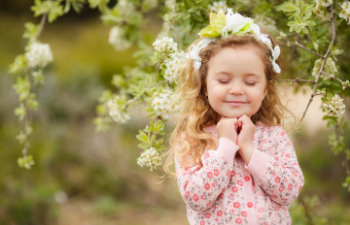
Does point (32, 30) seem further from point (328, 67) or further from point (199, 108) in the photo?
point (328, 67)

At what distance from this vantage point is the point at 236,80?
1.35m

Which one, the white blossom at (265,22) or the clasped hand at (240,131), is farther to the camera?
the white blossom at (265,22)

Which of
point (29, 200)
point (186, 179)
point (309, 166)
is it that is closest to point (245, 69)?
point (186, 179)

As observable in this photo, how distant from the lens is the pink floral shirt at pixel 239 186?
4.24 ft

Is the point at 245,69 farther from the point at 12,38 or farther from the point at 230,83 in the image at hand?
the point at 12,38

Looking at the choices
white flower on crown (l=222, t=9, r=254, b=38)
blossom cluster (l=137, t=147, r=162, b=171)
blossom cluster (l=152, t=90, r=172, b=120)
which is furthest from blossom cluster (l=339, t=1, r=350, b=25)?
blossom cluster (l=137, t=147, r=162, b=171)

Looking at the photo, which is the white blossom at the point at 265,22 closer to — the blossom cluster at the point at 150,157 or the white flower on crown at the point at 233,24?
the white flower on crown at the point at 233,24

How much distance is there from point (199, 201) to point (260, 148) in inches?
14.4

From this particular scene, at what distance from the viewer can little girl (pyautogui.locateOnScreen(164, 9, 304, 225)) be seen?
130cm

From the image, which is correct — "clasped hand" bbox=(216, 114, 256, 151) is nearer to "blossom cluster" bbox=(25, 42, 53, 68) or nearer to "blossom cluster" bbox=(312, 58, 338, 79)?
"blossom cluster" bbox=(312, 58, 338, 79)

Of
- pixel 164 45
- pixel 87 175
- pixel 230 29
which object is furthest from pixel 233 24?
pixel 87 175

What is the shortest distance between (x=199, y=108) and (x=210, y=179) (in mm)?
372

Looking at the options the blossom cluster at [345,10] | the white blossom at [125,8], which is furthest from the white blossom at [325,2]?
the white blossom at [125,8]

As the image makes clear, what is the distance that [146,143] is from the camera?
5.18 feet
